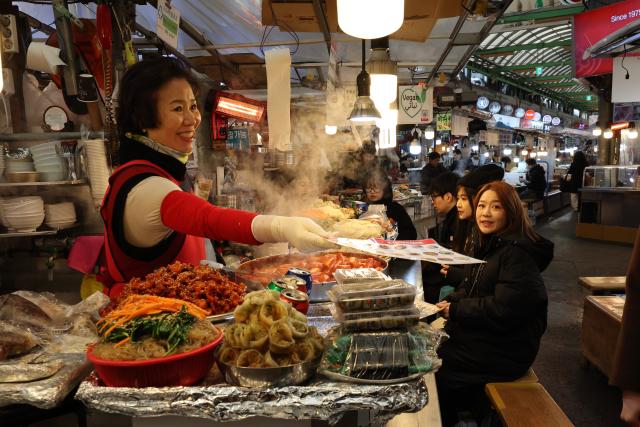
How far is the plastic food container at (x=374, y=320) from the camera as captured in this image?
1.55 metres

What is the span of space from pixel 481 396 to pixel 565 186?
53.9 ft

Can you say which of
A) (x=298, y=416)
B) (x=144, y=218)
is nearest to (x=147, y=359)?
(x=298, y=416)

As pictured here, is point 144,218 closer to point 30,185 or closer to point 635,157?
point 30,185

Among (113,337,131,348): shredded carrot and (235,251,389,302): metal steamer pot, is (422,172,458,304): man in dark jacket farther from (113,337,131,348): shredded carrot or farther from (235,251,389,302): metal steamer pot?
(113,337,131,348): shredded carrot

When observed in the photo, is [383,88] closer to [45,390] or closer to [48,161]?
[48,161]

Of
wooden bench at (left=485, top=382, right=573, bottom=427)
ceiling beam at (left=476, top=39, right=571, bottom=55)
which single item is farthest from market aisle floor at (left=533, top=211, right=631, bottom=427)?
ceiling beam at (left=476, top=39, right=571, bottom=55)

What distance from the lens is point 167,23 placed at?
351 cm

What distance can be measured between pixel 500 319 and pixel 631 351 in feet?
4.32

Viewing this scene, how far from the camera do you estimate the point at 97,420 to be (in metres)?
2.05

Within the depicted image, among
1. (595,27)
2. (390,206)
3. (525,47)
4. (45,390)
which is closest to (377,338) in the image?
(45,390)

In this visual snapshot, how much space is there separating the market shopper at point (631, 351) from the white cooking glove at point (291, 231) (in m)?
1.33

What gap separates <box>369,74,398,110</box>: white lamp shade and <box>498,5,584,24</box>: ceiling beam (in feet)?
20.4

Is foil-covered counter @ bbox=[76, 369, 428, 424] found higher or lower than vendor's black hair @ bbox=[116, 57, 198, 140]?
lower

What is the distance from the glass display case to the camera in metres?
12.6
